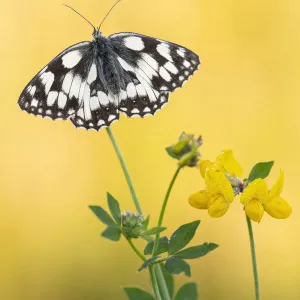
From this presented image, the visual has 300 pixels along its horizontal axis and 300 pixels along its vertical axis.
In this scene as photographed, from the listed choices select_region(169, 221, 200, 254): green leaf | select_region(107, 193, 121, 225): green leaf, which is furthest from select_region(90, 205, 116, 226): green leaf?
select_region(169, 221, 200, 254): green leaf

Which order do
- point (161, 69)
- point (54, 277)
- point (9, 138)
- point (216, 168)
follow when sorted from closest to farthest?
point (216, 168)
point (161, 69)
point (54, 277)
point (9, 138)

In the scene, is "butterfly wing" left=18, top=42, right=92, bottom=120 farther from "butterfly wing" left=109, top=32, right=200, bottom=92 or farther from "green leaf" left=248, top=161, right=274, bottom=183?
"green leaf" left=248, top=161, right=274, bottom=183

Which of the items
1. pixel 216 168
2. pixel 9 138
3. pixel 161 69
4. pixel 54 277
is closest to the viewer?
pixel 216 168

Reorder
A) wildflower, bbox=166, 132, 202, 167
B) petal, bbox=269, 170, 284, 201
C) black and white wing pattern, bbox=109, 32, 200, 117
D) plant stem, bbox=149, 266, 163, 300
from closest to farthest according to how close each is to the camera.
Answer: plant stem, bbox=149, 266, 163, 300, wildflower, bbox=166, 132, 202, 167, petal, bbox=269, 170, 284, 201, black and white wing pattern, bbox=109, 32, 200, 117

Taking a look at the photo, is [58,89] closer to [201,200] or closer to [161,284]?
[201,200]

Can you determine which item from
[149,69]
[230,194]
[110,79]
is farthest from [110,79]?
Result: [230,194]

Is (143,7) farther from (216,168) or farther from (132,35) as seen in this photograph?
(216,168)

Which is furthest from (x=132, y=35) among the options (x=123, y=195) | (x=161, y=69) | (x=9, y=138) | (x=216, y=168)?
(x=9, y=138)

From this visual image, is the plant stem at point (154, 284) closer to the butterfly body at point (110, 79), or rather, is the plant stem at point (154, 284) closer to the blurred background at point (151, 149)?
the butterfly body at point (110, 79)
